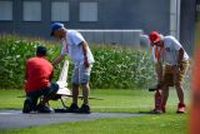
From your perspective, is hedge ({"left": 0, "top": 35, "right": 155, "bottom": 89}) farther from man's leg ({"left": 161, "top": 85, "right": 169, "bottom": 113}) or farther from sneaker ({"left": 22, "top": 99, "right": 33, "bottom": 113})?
sneaker ({"left": 22, "top": 99, "right": 33, "bottom": 113})

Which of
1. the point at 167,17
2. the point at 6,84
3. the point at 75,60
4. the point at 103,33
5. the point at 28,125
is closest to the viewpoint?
the point at 28,125

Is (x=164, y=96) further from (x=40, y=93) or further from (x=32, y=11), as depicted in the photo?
(x=32, y=11)

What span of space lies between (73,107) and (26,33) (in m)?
29.4

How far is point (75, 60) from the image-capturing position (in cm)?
1195

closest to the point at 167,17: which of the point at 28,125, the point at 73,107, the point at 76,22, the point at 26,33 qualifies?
the point at 76,22

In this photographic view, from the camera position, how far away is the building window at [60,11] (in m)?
41.5

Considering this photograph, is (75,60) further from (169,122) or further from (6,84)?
(6,84)

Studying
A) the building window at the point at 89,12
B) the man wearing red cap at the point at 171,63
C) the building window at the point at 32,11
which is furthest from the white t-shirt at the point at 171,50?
the building window at the point at 32,11

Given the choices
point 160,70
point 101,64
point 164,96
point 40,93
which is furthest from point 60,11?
point 40,93

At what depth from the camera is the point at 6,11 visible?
4200 cm

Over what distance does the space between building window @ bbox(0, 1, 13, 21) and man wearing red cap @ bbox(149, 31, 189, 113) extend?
29986 millimetres

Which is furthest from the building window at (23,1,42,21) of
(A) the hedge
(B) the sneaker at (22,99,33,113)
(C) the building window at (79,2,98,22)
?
(B) the sneaker at (22,99,33,113)

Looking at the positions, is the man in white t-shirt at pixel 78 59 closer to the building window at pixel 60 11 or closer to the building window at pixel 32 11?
the building window at pixel 60 11

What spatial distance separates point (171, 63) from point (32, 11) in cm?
2974
